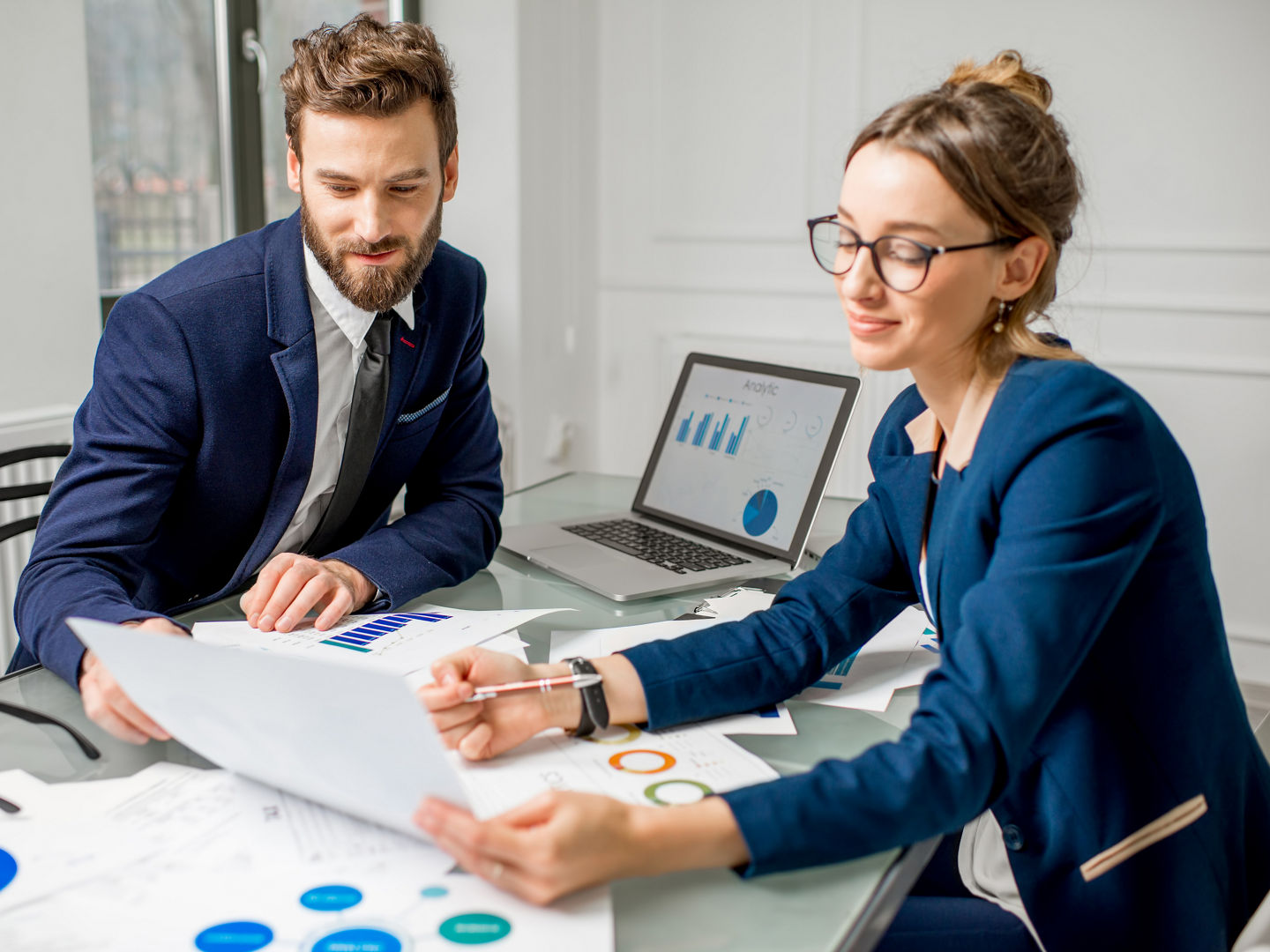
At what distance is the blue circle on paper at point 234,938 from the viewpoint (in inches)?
25.7

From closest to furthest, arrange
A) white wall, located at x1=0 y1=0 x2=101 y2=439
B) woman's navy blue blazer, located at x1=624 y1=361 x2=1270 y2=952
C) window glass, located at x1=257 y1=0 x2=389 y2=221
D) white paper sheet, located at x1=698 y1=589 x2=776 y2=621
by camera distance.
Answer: woman's navy blue blazer, located at x1=624 y1=361 x2=1270 y2=952, white paper sheet, located at x1=698 y1=589 x2=776 y2=621, white wall, located at x1=0 y1=0 x2=101 y2=439, window glass, located at x1=257 y1=0 x2=389 y2=221

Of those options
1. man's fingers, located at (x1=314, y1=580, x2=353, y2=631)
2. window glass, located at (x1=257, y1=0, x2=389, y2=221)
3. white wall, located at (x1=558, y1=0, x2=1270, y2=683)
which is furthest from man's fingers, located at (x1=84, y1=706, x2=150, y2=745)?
window glass, located at (x1=257, y1=0, x2=389, y2=221)

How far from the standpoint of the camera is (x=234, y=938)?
661 millimetres

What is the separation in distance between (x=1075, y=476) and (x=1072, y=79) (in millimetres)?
2285

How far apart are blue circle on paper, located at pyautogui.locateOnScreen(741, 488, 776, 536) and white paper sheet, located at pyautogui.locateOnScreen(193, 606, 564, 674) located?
1.36 ft

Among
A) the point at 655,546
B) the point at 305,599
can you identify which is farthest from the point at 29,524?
the point at 655,546

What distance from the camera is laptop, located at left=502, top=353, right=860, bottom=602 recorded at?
4.75ft

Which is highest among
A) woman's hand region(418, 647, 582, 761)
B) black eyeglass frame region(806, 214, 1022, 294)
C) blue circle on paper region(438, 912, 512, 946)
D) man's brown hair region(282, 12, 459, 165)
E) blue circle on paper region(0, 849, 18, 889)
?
man's brown hair region(282, 12, 459, 165)

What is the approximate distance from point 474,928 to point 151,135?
8.31ft

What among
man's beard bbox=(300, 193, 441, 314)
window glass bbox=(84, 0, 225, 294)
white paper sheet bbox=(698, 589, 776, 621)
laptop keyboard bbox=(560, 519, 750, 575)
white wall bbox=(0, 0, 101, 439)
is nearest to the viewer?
white paper sheet bbox=(698, 589, 776, 621)

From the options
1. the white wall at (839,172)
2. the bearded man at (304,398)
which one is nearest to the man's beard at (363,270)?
the bearded man at (304,398)

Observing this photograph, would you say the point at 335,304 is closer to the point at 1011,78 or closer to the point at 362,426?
the point at 362,426

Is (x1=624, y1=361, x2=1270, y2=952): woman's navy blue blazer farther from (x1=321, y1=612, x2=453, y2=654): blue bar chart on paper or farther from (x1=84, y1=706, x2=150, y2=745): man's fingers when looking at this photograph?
(x1=84, y1=706, x2=150, y2=745): man's fingers

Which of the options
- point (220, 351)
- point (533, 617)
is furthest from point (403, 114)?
point (533, 617)
